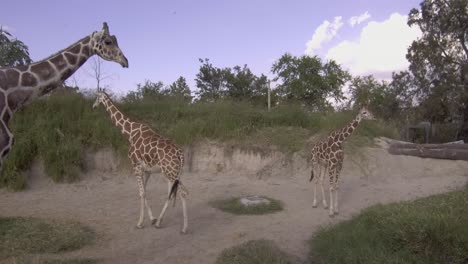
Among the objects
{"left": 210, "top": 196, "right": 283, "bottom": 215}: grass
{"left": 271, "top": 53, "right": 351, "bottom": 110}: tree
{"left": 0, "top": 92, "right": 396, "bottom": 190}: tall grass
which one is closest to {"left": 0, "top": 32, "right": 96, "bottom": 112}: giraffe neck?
{"left": 210, "top": 196, "right": 283, "bottom": 215}: grass

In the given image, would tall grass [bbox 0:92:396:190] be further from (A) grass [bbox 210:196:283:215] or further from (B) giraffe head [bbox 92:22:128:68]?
(B) giraffe head [bbox 92:22:128:68]

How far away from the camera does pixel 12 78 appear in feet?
15.9

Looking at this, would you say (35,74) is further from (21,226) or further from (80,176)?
(80,176)

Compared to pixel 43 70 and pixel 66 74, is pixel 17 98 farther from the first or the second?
pixel 66 74

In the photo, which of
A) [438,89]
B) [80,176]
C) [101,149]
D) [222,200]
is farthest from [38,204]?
[438,89]

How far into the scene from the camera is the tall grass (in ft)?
34.4

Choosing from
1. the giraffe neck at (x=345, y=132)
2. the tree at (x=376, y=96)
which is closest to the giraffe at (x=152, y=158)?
the giraffe neck at (x=345, y=132)

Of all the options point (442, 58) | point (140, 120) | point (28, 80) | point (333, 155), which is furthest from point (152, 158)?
point (442, 58)

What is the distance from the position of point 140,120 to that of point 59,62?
23.5ft

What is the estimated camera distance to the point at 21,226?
6492mm

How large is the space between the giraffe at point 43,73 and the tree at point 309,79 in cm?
2142

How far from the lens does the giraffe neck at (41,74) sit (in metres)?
4.84

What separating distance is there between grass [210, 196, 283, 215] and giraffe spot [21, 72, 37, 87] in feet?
15.0

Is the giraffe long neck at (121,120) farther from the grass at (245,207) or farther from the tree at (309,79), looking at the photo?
the tree at (309,79)
